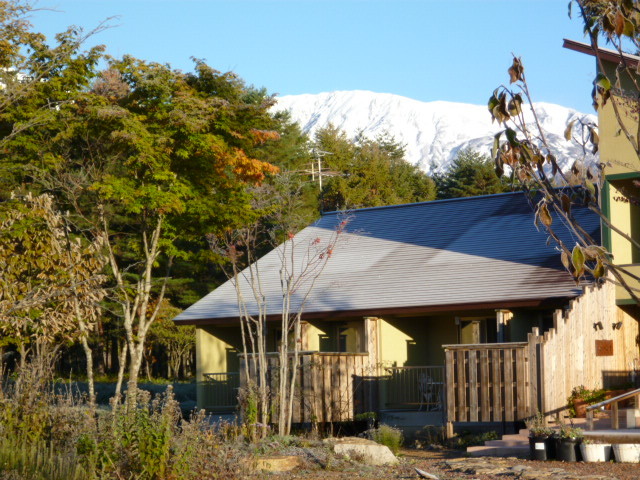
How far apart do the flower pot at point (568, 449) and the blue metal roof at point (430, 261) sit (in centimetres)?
564

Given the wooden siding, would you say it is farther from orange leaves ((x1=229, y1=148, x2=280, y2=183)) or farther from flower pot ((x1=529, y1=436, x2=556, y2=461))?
orange leaves ((x1=229, y1=148, x2=280, y2=183))

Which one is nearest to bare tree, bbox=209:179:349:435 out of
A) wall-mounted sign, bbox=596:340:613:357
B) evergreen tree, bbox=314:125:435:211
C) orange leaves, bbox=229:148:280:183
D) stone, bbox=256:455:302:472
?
stone, bbox=256:455:302:472

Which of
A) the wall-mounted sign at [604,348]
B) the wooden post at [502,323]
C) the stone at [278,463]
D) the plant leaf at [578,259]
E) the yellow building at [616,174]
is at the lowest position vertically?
the stone at [278,463]

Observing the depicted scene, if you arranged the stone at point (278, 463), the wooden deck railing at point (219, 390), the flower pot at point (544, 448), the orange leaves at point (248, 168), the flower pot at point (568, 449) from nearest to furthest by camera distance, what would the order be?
1. the stone at point (278, 463)
2. the flower pot at point (568, 449)
3. the flower pot at point (544, 448)
4. the wooden deck railing at point (219, 390)
5. the orange leaves at point (248, 168)

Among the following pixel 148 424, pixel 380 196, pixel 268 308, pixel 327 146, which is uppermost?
pixel 327 146

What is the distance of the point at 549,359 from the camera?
17.2 meters

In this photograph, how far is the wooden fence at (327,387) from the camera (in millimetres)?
19672

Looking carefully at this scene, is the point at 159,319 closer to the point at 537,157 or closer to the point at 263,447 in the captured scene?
the point at 263,447

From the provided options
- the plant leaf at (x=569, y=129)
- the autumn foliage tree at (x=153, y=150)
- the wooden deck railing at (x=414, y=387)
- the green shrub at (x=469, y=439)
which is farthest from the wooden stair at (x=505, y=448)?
the autumn foliage tree at (x=153, y=150)

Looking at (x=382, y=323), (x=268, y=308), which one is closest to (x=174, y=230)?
(x=268, y=308)

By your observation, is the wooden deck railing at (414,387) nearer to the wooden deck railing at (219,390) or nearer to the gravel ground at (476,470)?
the wooden deck railing at (219,390)

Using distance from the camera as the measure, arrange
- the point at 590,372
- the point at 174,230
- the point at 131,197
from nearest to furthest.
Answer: the point at 590,372
the point at 131,197
the point at 174,230

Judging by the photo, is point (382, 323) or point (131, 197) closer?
point (382, 323)

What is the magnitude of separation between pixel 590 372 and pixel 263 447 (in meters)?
7.78
